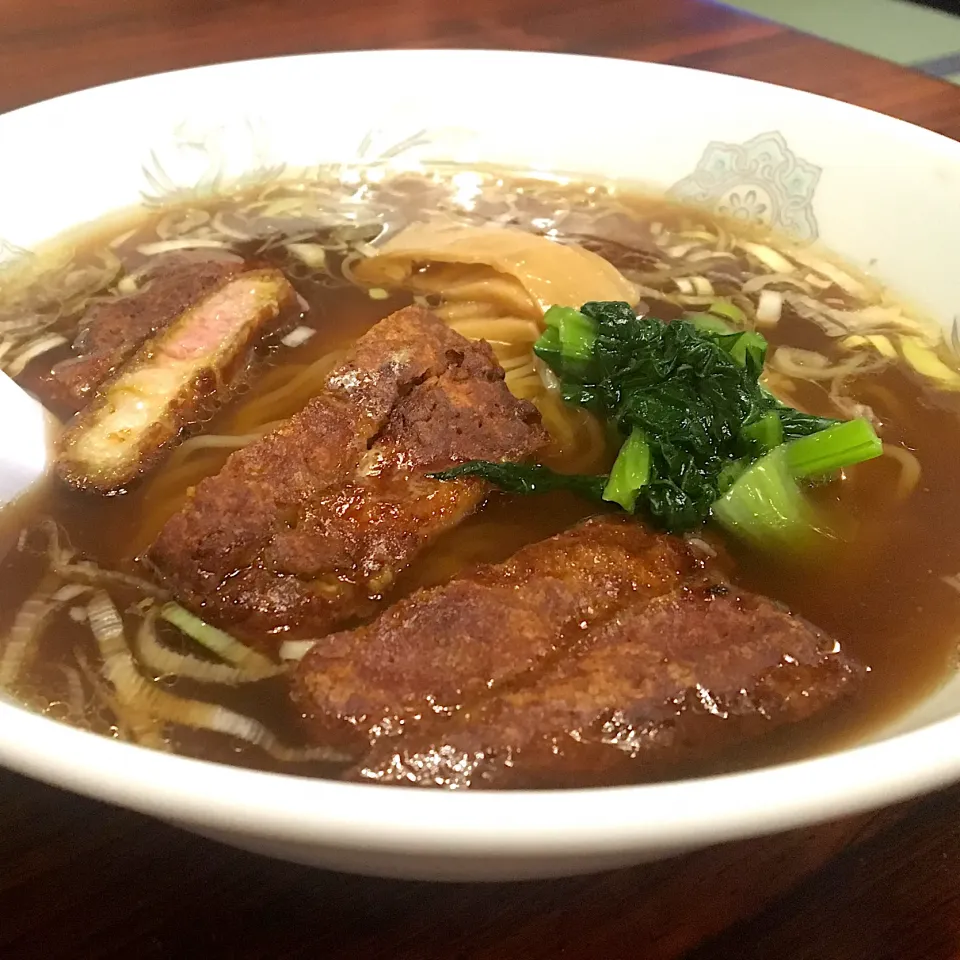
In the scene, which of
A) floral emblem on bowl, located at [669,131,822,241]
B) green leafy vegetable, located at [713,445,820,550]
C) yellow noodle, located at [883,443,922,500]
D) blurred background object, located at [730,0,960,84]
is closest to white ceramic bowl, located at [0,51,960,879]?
floral emblem on bowl, located at [669,131,822,241]

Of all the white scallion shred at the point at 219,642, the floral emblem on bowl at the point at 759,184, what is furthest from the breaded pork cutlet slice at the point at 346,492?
the floral emblem on bowl at the point at 759,184

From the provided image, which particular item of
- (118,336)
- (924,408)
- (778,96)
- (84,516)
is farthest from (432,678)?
(778,96)

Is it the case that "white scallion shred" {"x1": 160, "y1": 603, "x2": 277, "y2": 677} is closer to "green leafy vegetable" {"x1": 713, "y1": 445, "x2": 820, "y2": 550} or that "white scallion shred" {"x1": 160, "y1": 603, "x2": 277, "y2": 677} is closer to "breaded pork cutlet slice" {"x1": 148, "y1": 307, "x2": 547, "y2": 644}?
"breaded pork cutlet slice" {"x1": 148, "y1": 307, "x2": 547, "y2": 644}

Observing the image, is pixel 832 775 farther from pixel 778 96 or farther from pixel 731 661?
pixel 778 96

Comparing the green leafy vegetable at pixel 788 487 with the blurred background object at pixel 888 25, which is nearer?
the green leafy vegetable at pixel 788 487

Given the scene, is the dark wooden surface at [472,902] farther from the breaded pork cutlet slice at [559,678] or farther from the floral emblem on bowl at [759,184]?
the floral emblem on bowl at [759,184]

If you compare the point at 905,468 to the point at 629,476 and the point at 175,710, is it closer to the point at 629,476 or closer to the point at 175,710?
the point at 629,476
